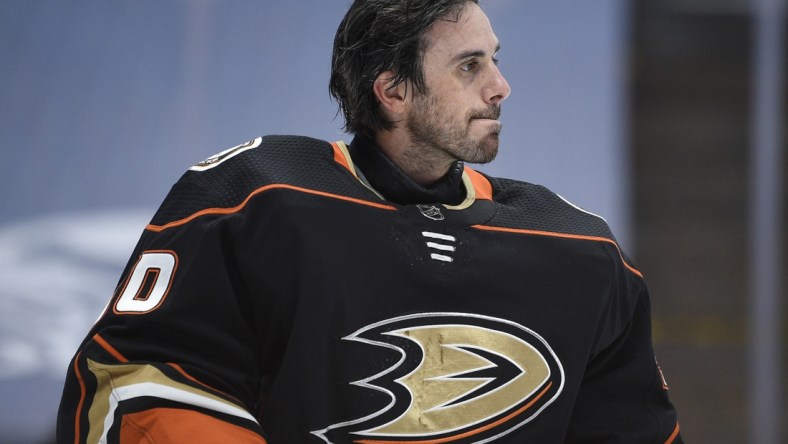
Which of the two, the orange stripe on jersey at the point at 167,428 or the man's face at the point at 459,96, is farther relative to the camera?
the man's face at the point at 459,96

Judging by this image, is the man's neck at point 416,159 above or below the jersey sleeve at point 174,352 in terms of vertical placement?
above

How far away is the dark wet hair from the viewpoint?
1.12 m

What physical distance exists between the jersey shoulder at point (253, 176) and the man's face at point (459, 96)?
122 millimetres

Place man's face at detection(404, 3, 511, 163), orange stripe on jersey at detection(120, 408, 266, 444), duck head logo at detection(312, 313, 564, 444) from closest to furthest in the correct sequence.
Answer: orange stripe on jersey at detection(120, 408, 266, 444) → duck head logo at detection(312, 313, 564, 444) → man's face at detection(404, 3, 511, 163)

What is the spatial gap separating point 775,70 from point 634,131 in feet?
1.91

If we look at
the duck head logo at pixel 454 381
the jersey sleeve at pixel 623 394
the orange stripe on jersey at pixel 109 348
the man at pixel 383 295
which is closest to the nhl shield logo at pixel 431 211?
the man at pixel 383 295

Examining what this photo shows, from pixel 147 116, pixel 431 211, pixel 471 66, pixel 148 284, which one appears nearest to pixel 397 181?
pixel 431 211

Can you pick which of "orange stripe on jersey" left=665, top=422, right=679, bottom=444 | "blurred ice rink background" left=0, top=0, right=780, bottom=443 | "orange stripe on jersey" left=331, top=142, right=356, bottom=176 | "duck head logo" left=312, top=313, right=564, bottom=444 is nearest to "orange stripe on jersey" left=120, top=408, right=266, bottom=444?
"duck head logo" left=312, top=313, right=564, bottom=444

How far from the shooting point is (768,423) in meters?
3.06

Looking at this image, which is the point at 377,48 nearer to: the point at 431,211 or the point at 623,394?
the point at 431,211

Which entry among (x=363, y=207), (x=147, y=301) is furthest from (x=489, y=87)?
(x=147, y=301)

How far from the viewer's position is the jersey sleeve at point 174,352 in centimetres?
90

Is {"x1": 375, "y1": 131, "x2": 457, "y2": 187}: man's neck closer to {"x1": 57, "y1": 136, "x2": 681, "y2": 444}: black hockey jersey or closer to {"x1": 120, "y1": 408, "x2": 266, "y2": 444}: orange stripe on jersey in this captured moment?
{"x1": 57, "y1": 136, "x2": 681, "y2": 444}: black hockey jersey

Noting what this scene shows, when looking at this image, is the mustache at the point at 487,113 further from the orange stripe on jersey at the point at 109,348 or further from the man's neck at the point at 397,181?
the orange stripe on jersey at the point at 109,348
